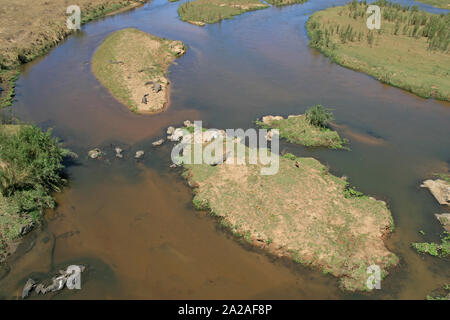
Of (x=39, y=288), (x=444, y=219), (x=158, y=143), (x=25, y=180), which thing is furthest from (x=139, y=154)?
(x=444, y=219)

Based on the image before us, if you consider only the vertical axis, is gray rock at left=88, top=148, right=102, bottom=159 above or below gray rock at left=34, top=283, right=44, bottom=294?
above

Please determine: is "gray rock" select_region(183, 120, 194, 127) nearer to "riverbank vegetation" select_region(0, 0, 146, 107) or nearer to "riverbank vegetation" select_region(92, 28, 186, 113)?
"riverbank vegetation" select_region(92, 28, 186, 113)

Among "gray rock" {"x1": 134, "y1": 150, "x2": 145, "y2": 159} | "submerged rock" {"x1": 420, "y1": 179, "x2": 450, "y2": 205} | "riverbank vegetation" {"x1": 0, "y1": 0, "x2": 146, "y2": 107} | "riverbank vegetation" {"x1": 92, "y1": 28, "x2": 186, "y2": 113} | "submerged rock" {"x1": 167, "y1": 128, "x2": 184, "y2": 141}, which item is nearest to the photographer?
"submerged rock" {"x1": 420, "y1": 179, "x2": 450, "y2": 205}

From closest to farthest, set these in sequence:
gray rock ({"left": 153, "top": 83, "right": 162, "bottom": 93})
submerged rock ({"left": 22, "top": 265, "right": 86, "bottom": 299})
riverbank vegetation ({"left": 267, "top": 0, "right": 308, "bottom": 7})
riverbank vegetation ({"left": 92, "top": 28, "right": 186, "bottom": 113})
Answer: submerged rock ({"left": 22, "top": 265, "right": 86, "bottom": 299}) → riverbank vegetation ({"left": 92, "top": 28, "right": 186, "bottom": 113}) → gray rock ({"left": 153, "top": 83, "right": 162, "bottom": 93}) → riverbank vegetation ({"left": 267, "top": 0, "right": 308, "bottom": 7})

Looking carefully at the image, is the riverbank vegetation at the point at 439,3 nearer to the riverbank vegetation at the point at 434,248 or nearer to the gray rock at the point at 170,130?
the riverbank vegetation at the point at 434,248

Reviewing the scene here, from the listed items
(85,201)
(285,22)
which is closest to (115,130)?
(85,201)

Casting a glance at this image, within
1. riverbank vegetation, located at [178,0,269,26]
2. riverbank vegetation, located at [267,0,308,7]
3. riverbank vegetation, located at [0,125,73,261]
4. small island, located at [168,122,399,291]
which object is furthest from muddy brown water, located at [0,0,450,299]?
riverbank vegetation, located at [267,0,308,7]

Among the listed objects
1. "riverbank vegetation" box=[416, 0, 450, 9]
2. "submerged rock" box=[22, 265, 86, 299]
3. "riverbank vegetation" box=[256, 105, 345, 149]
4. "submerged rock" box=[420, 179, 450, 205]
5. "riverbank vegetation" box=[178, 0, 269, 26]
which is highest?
"riverbank vegetation" box=[178, 0, 269, 26]
